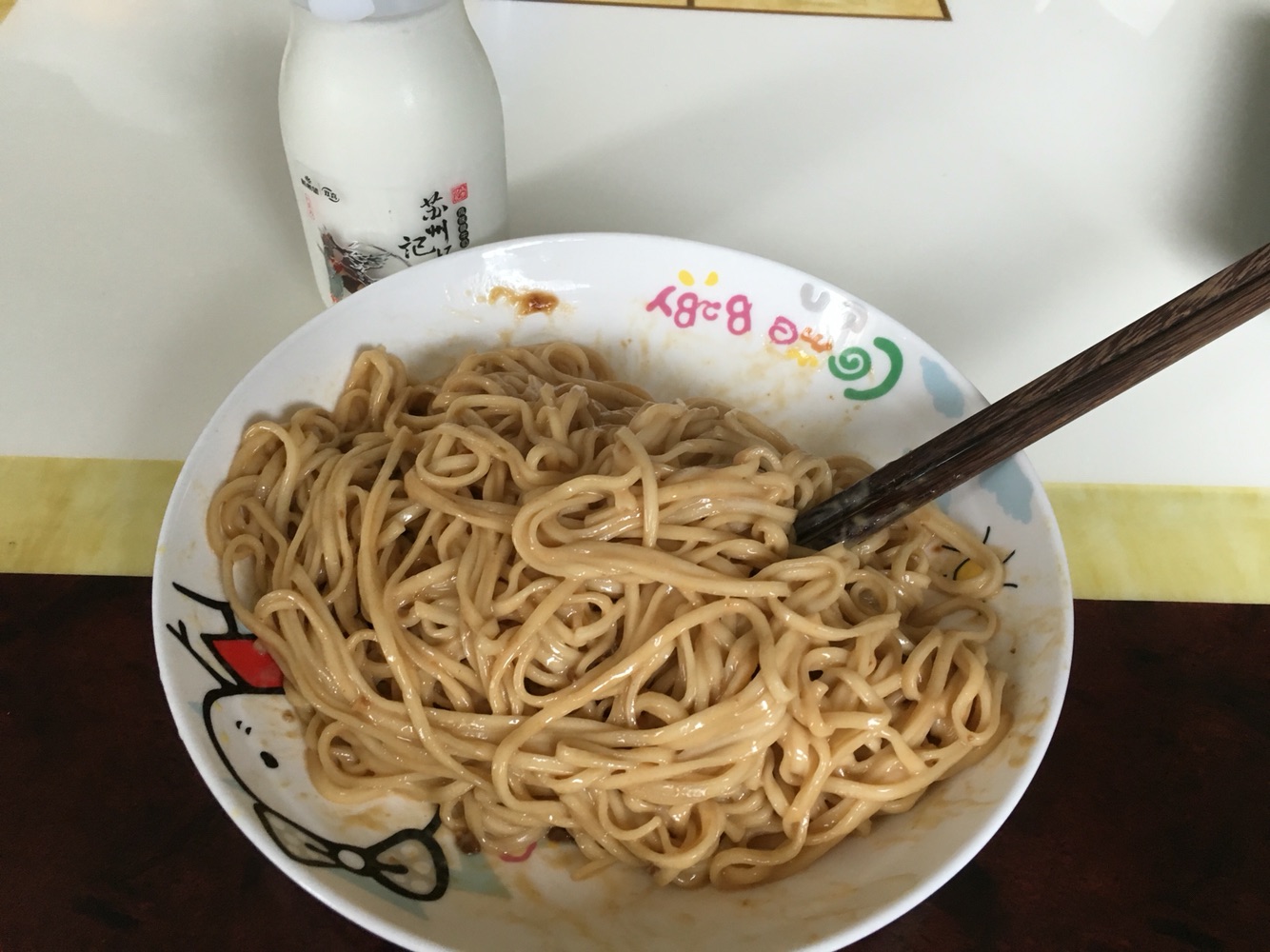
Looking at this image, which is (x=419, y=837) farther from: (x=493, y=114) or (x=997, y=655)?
(x=493, y=114)

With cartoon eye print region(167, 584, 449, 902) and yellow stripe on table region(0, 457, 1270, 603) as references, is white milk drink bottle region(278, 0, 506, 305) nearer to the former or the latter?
yellow stripe on table region(0, 457, 1270, 603)

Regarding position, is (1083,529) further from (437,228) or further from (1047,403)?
(437,228)

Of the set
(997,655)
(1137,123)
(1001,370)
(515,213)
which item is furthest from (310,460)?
(1137,123)

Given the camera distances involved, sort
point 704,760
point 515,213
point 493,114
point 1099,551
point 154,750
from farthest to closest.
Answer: point 515,213 → point 1099,551 → point 493,114 → point 154,750 → point 704,760

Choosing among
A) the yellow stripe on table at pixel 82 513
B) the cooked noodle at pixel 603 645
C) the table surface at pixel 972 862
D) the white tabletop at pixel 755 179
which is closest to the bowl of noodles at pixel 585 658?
the cooked noodle at pixel 603 645

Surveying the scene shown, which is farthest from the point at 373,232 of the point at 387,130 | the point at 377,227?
the point at 387,130

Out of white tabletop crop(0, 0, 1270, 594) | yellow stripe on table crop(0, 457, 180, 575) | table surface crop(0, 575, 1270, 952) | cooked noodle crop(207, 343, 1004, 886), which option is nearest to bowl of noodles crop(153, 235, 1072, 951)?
cooked noodle crop(207, 343, 1004, 886)
